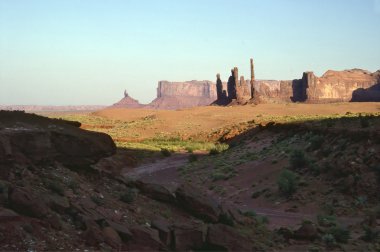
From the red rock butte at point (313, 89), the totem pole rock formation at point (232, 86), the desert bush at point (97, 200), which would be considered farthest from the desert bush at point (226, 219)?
the totem pole rock formation at point (232, 86)

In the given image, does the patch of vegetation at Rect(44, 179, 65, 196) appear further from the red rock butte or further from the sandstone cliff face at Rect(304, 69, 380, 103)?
the sandstone cliff face at Rect(304, 69, 380, 103)

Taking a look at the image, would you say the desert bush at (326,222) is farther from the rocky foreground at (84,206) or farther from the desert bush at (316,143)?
the desert bush at (316,143)

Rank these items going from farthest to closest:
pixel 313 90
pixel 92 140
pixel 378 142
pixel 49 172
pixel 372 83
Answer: pixel 372 83, pixel 313 90, pixel 378 142, pixel 92 140, pixel 49 172

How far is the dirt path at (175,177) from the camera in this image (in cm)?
1730

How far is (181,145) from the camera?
176ft

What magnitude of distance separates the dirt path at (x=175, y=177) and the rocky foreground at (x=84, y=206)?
10.6ft

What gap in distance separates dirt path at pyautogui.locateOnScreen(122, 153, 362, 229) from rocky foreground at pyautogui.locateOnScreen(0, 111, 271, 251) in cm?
323

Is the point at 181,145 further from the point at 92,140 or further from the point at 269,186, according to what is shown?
the point at 92,140

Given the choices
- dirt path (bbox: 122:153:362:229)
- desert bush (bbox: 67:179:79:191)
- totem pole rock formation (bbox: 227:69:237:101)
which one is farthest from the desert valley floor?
totem pole rock formation (bbox: 227:69:237:101)

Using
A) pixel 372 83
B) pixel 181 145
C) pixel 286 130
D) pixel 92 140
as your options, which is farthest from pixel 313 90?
pixel 92 140

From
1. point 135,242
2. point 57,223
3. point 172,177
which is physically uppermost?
point 57,223

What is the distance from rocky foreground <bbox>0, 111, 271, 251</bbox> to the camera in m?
9.39

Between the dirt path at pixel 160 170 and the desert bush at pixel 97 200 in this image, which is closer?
the desert bush at pixel 97 200

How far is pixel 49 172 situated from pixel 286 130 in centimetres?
2785
